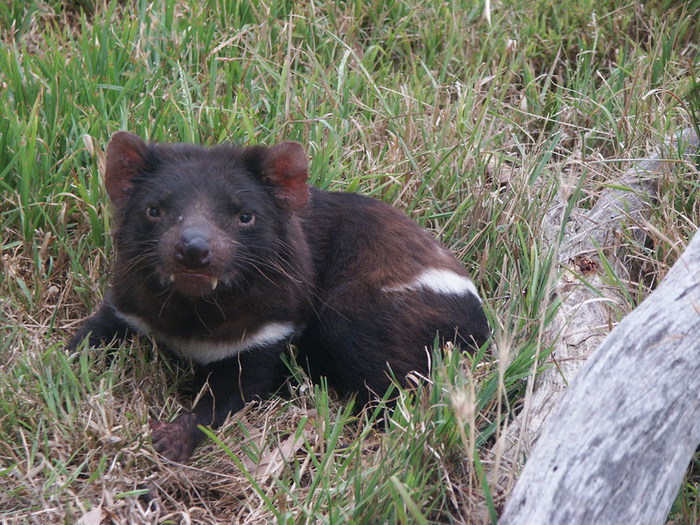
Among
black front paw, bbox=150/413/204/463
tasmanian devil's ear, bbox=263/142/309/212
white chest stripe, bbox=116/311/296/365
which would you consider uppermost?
tasmanian devil's ear, bbox=263/142/309/212

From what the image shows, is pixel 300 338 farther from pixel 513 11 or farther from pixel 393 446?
pixel 513 11

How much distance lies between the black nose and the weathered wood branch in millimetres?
1126

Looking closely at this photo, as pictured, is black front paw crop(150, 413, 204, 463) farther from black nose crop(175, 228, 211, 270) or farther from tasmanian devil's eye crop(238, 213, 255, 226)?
tasmanian devil's eye crop(238, 213, 255, 226)

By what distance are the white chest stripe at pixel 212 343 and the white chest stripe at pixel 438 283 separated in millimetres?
465

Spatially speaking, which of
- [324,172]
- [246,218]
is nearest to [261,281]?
[246,218]

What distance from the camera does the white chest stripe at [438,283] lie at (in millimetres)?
3535

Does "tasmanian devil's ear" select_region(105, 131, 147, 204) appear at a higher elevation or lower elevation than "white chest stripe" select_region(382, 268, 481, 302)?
higher

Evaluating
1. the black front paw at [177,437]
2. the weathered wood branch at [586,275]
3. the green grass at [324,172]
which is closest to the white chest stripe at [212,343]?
the green grass at [324,172]

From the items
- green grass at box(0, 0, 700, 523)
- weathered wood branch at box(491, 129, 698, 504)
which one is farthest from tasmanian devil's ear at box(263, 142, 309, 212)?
weathered wood branch at box(491, 129, 698, 504)

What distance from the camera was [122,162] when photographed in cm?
330

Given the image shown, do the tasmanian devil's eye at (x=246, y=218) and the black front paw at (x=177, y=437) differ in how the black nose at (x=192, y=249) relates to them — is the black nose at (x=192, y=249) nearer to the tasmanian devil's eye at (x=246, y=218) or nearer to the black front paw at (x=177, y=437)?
the tasmanian devil's eye at (x=246, y=218)

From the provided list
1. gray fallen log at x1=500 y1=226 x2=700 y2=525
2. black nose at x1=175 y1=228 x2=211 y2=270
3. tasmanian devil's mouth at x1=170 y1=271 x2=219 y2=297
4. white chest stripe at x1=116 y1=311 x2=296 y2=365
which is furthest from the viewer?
white chest stripe at x1=116 y1=311 x2=296 y2=365

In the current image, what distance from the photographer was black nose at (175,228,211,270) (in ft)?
9.60

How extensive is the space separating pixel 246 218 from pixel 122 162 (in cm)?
49
